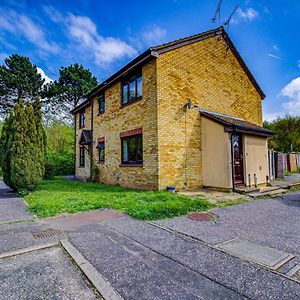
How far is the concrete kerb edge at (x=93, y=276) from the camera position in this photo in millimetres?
2607

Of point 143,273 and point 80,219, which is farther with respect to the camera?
point 80,219

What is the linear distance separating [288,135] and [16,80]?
34.5 meters

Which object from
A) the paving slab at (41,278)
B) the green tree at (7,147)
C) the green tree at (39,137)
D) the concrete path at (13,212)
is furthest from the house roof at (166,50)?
the paving slab at (41,278)

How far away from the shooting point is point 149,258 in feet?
11.9

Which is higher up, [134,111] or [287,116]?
[287,116]

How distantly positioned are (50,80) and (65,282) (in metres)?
33.9

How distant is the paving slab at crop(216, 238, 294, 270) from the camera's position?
11.4 ft

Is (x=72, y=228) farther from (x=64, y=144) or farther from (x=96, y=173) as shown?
(x=64, y=144)

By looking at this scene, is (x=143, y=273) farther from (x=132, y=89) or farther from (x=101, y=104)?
(x=101, y=104)

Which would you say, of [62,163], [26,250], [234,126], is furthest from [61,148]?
[26,250]

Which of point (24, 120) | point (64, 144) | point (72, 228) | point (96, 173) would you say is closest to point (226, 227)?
point (72, 228)

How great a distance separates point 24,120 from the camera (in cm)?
1000

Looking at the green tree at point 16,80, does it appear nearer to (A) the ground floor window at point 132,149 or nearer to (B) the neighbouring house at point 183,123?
(B) the neighbouring house at point 183,123

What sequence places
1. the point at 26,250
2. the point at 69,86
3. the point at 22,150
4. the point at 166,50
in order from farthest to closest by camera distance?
the point at 69,86 → the point at 166,50 → the point at 22,150 → the point at 26,250
